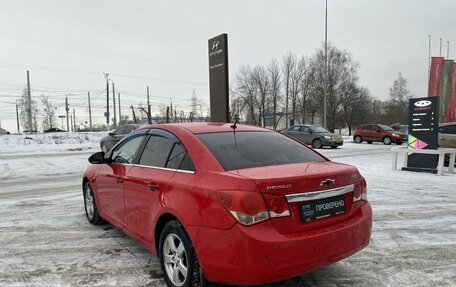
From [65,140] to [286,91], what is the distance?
33699 mm

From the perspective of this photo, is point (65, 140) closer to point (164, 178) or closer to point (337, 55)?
point (164, 178)

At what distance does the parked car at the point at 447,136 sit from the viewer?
12.9 m

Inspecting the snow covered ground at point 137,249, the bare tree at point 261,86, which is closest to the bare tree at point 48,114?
the bare tree at point 261,86

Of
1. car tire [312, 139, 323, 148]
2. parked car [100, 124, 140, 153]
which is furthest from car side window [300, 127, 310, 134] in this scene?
parked car [100, 124, 140, 153]

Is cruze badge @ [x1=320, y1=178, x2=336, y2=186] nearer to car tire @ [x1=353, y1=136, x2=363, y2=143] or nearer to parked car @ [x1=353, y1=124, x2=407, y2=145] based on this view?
parked car @ [x1=353, y1=124, x2=407, y2=145]

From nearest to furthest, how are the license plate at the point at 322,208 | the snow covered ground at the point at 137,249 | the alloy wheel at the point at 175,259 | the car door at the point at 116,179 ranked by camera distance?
the license plate at the point at 322,208 < the alloy wheel at the point at 175,259 < the snow covered ground at the point at 137,249 < the car door at the point at 116,179

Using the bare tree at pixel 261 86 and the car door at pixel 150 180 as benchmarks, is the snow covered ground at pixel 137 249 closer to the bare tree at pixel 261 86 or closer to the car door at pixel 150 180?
the car door at pixel 150 180

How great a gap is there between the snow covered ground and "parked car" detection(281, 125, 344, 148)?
14.9 m

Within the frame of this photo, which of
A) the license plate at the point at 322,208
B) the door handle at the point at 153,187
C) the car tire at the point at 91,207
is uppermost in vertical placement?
the door handle at the point at 153,187

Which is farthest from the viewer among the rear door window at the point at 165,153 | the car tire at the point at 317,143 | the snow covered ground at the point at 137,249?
the car tire at the point at 317,143

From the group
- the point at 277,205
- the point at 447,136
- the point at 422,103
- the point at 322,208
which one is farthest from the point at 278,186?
the point at 447,136

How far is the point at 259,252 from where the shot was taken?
2762 mm

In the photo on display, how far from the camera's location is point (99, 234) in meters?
5.33

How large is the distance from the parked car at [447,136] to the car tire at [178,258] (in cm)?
1215
